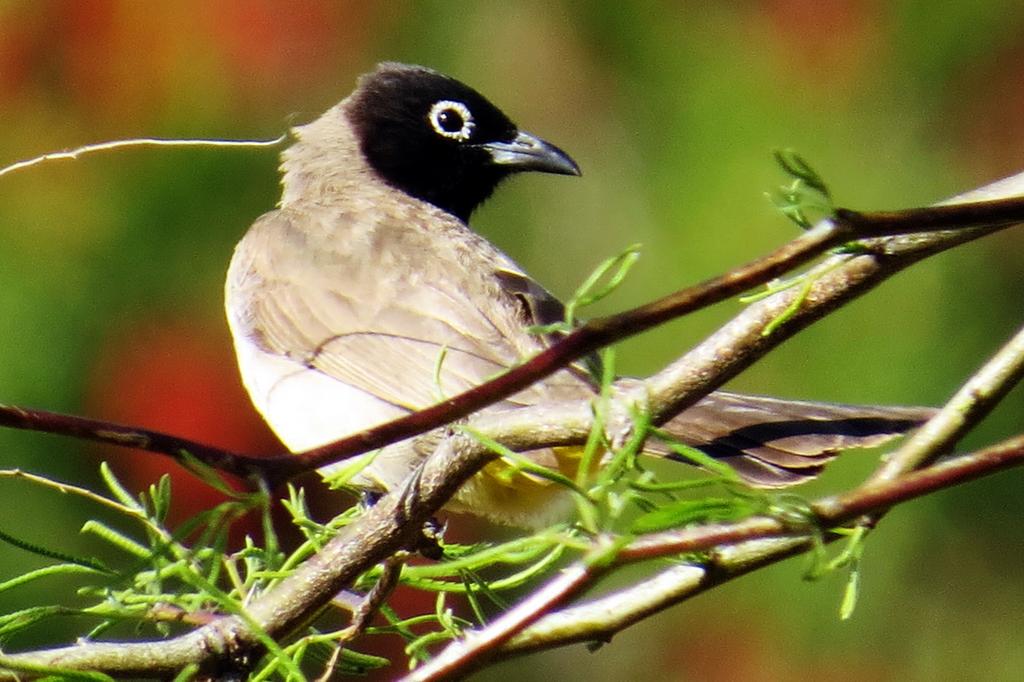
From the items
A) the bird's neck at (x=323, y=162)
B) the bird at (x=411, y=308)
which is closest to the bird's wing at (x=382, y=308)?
the bird at (x=411, y=308)

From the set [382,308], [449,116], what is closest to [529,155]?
[449,116]

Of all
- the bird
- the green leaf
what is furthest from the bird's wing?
the green leaf

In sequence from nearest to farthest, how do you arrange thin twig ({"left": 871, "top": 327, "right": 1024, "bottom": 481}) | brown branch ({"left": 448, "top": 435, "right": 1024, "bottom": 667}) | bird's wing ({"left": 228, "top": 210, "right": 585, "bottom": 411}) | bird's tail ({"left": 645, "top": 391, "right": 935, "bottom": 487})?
brown branch ({"left": 448, "top": 435, "right": 1024, "bottom": 667}) → thin twig ({"left": 871, "top": 327, "right": 1024, "bottom": 481}) → bird's tail ({"left": 645, "top": 391, "right": 935, "bottom": 487}) → bird's wing ({"left": 228, "top": 210, "right": 585, "bottom": 411})

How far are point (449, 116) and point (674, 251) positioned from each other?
0.84 meters

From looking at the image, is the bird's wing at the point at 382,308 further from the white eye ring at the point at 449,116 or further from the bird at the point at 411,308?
the white eye ring at the point at 449,116

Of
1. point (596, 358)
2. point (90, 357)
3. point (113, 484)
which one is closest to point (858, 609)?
point (596, 358)

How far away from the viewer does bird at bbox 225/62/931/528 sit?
2.93 metres

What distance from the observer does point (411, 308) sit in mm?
3854

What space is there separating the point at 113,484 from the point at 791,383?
3.11 metres

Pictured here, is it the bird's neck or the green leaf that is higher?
the green leaf

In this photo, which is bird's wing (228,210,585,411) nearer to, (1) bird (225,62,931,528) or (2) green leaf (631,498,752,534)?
(1) bird (225,62,931,528)

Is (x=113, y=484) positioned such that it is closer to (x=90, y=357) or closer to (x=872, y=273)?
(x=872, y=273)

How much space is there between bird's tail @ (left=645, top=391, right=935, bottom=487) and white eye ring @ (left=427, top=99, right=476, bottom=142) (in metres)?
2.12

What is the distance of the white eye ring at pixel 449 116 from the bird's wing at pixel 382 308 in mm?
656
